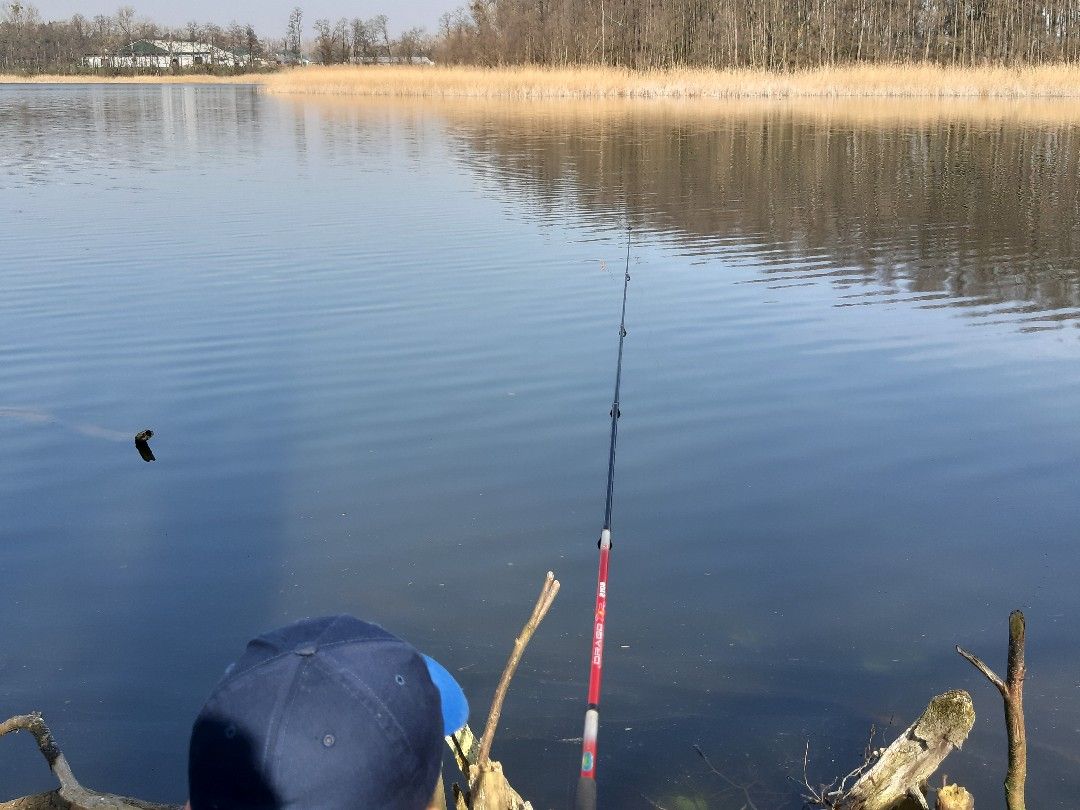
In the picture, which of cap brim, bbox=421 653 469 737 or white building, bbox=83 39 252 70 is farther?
white building, bbox=83 39 252 70

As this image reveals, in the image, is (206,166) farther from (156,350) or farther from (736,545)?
(736,545)

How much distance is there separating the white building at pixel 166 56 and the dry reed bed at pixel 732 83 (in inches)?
2374

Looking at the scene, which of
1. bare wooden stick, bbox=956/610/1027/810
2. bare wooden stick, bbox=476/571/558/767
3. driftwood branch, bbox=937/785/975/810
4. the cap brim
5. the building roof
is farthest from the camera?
the building roof

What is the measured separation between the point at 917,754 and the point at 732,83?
41096 mm

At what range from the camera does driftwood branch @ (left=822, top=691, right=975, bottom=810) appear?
2855mm

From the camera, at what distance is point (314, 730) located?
154cm

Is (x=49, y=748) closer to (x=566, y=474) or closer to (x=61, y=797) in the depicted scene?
(x=61, y=797)

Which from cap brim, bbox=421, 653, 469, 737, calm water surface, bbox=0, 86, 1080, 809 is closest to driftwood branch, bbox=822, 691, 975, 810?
calm water surface, bbox=0, 86, 1080, 809

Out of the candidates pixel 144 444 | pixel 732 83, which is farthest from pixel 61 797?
pixel 732 83

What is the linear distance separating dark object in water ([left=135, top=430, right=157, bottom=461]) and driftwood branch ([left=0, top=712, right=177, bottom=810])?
364 cm

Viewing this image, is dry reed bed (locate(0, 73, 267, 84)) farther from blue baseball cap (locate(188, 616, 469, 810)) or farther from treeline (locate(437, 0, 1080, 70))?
blue baseball cap (locate(188, 616, 469, 810))

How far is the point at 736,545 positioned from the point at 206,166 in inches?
715

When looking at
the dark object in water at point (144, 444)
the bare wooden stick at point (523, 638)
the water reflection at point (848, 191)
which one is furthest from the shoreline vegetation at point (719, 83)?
the bare wooden stick at point (523, 638)

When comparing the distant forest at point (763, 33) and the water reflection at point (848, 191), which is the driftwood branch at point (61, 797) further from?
the distant forest at point (763, 33)
